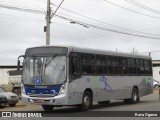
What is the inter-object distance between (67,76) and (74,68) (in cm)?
77

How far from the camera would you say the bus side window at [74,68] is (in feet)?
68.6

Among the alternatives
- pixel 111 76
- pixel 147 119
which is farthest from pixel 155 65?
pixel 147 119

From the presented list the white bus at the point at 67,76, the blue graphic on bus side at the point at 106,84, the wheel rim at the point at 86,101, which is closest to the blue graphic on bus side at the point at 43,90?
the white bus at the point at 67,76

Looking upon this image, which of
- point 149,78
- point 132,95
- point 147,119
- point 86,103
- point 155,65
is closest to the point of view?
point 147,119

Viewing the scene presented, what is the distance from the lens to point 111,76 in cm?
2502

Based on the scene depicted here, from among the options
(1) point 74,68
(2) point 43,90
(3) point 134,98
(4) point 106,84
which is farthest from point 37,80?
(3) point 134,98

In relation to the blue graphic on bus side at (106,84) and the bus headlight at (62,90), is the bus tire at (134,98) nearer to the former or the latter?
the blue graphic on bus side at (106,84)

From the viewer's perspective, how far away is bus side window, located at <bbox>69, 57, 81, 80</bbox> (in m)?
20.9

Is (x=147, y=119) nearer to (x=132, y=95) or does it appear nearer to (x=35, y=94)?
(x=35, y=94)

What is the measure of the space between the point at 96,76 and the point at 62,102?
362cm

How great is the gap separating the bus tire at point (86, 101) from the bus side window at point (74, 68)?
130 cm

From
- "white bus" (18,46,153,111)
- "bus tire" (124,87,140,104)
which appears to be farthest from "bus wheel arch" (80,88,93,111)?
"bus tire" (124,87,140,104)

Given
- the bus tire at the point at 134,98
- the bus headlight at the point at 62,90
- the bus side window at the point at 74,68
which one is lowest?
the bus tire at the point at 134,98

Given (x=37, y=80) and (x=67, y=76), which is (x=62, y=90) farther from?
(x=37, y=80)
